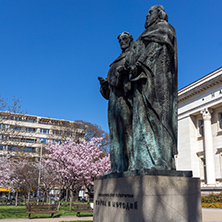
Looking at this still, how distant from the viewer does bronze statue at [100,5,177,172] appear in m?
4.93

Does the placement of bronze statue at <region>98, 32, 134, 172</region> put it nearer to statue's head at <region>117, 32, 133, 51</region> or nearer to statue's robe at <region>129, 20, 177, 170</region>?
statue's head at <region>117, 32, 133, 51</region>

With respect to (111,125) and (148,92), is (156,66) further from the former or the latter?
(111,125)

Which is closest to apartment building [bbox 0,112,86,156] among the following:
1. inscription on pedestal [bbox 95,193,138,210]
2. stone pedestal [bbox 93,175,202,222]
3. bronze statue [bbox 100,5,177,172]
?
bronze statue [bbox 100,5,177,172]

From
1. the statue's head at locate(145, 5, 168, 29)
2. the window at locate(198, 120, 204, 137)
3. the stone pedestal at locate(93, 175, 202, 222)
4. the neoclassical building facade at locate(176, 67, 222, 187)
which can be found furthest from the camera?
the window at locate(198, 120, 204, 137)

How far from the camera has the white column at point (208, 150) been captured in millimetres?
29884

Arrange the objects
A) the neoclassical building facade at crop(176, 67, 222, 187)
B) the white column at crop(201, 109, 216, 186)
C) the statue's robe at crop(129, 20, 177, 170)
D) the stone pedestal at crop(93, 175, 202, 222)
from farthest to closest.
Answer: the neoclassical building facade at crop(176, 67, 222, 187) → the white column at crop(201, 109, 216, 186) → the statue's robe at crop(129, 20, 177, 170) → the stone pedestal at crop(93, 175, 202, 222)

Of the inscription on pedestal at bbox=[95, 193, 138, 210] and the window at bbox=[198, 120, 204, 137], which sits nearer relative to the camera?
the inscription on pedestal at bbox=[95, 193, 138, 210]

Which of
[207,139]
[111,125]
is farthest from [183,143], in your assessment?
[111,125]

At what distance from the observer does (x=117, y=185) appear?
4.71 metres

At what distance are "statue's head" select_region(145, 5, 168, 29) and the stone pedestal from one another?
3.09 meters

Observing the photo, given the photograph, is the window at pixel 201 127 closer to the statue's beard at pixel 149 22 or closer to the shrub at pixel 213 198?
the shrub at pixel 213 198

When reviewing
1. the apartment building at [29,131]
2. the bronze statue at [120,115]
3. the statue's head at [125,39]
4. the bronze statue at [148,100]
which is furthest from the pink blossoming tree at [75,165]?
the statue's head at [125,39]

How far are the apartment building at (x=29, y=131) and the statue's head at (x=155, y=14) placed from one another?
2040 cm

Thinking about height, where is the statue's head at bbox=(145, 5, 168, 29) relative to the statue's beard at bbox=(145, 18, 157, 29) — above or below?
above
